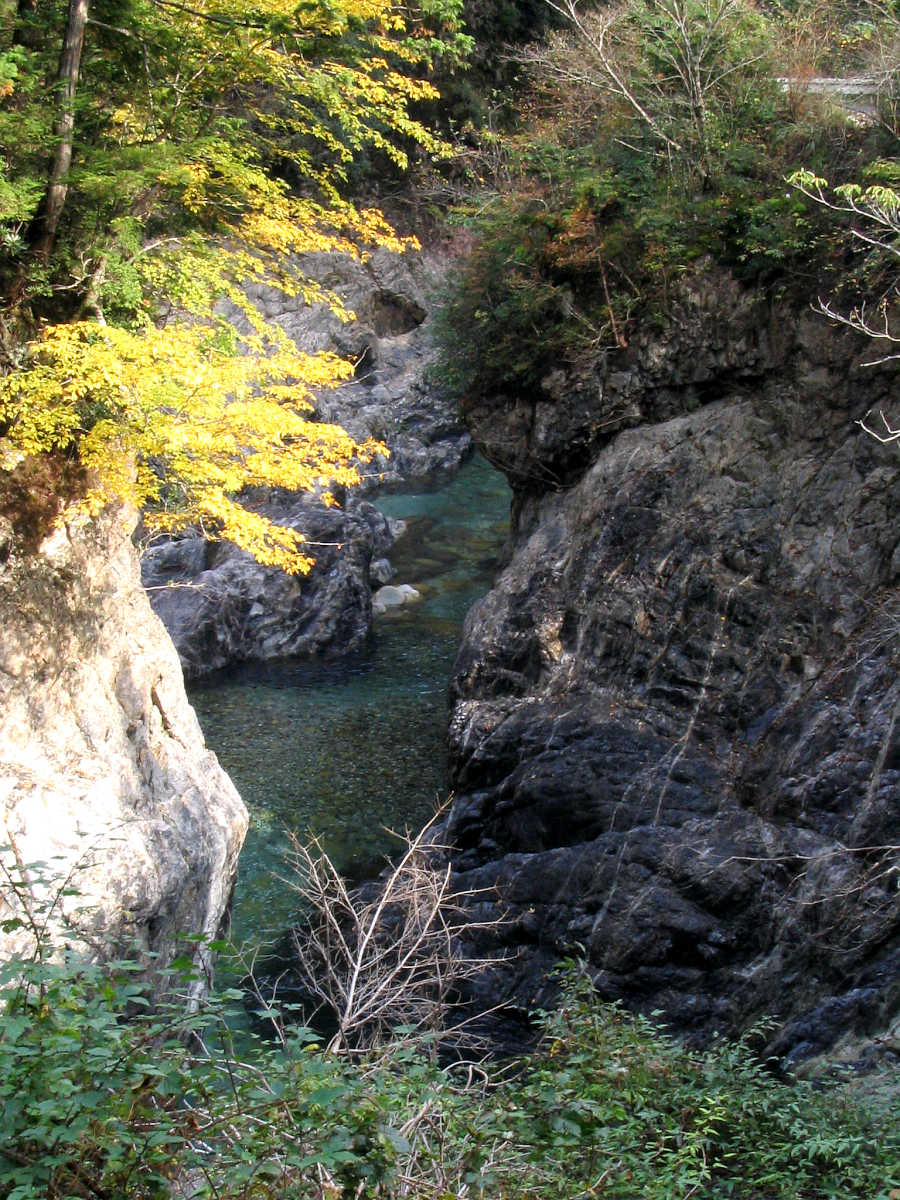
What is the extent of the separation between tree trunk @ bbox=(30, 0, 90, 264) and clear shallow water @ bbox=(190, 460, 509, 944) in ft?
25.8

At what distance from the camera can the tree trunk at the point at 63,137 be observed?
9141 mm

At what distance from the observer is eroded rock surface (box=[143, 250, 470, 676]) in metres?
20.2

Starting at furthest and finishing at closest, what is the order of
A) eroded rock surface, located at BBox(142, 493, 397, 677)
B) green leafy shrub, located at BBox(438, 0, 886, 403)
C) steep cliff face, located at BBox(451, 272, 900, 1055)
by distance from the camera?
eroded rock surface, located at BBox(142, 493, 397, 677), green leafy shrub, located at BBox(438, 0, 886, 403), steep cliff face, located at BBox(451, 272, 900, 1055)

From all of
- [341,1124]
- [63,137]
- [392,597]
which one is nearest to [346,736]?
[392,597]

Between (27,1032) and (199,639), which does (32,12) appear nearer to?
(27,1032)

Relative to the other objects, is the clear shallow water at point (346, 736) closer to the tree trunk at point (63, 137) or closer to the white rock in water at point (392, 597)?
the white rock in water at point (392, 597)

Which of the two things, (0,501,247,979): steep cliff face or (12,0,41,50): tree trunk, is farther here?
(12,0,41,50): tree trunk

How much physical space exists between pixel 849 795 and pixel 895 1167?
4942mm

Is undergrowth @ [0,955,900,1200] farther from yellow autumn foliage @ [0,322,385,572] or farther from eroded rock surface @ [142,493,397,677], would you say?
eroded rock surface @ [142,493,397,677]

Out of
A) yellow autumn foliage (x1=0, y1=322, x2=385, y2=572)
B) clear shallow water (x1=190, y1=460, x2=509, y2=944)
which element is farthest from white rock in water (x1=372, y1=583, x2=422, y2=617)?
yellow autumn foliage (x1=0, y1=322, x2=385, y2=572)

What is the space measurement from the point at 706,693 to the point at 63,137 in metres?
9.22

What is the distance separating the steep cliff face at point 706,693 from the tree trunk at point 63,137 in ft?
26.5

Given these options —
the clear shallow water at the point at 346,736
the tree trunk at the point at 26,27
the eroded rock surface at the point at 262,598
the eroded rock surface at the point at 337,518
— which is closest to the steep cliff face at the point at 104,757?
the clear shallow water at the point at 346,736

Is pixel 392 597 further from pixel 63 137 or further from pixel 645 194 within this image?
pixel 63 137
